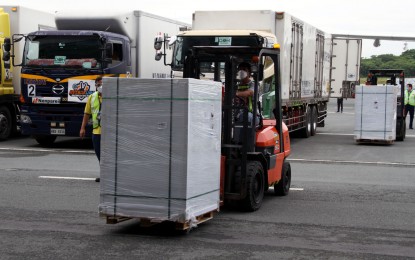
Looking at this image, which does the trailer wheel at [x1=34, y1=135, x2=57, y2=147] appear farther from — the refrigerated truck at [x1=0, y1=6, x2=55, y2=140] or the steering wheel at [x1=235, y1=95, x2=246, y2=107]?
the steering wheel at [x1=235, y1=95, x2=246, y2=107]

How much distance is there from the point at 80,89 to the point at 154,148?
1007 centimetres

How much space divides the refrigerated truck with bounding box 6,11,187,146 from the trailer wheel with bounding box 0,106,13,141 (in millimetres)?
1764

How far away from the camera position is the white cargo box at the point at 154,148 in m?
7.88

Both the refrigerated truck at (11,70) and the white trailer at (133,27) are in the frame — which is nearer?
the white trailer at (133,27)

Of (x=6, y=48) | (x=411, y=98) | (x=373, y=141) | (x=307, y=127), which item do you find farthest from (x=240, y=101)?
(x=411, y=98)

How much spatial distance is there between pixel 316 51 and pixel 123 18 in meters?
9.02

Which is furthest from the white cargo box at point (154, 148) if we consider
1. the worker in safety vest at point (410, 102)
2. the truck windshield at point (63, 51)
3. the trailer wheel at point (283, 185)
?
the worker in safety vest at point (410, 102)

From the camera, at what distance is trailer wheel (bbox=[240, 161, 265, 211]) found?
31.3ft

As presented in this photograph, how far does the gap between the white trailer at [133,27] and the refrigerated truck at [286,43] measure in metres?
1.43

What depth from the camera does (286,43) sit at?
65.0ft

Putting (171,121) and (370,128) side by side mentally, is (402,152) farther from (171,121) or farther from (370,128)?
(171,121)

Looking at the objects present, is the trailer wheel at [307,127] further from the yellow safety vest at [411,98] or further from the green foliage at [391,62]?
the green foliage at [391,62]

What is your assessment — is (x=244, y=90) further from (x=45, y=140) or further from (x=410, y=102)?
(x=410, y=102)

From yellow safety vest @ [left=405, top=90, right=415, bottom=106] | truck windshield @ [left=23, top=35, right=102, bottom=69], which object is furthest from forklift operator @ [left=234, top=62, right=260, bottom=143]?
yellow safety vest @ [left=405, top=90, right=415, bottom=106]
